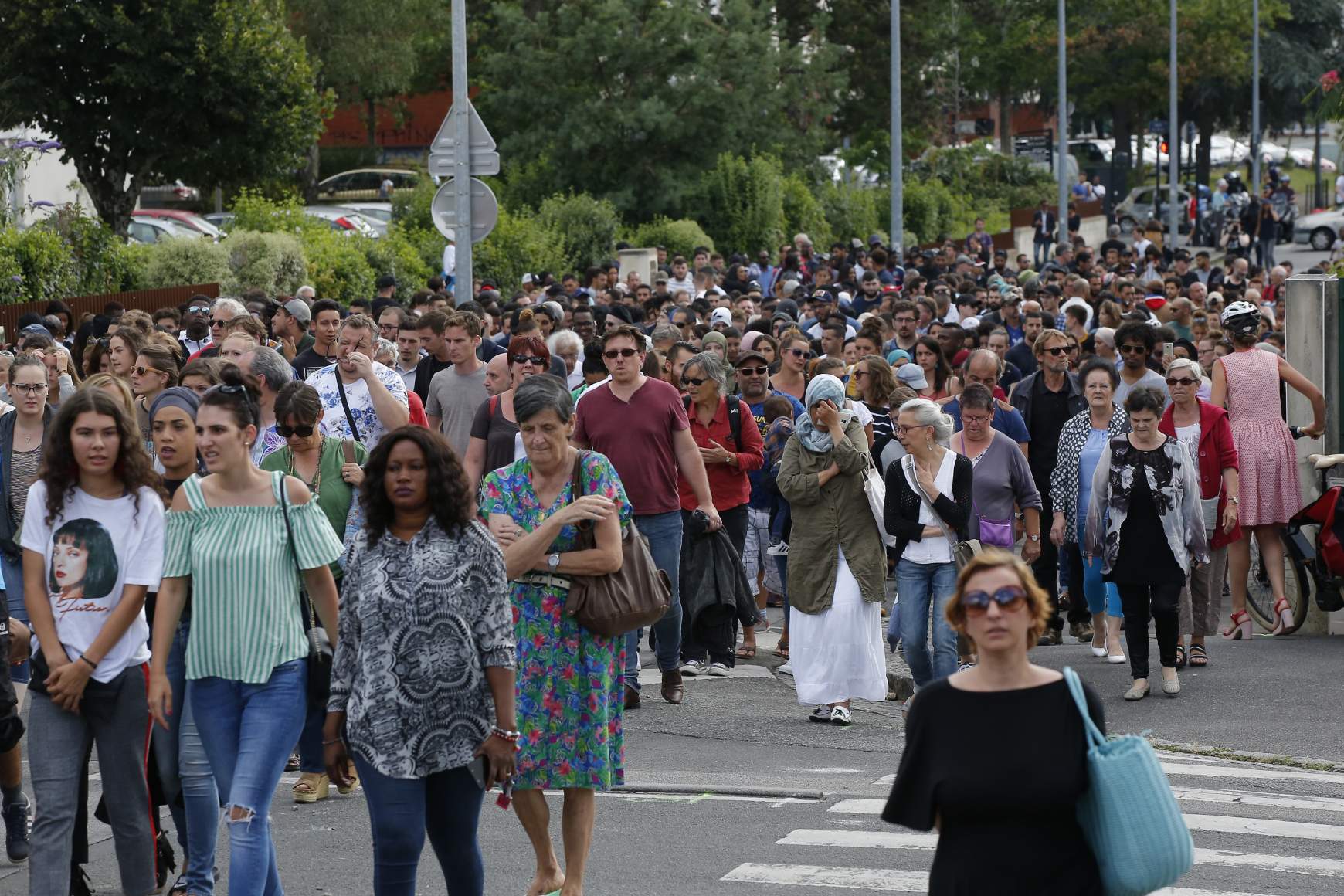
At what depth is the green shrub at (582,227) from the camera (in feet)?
110

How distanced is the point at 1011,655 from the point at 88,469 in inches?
124

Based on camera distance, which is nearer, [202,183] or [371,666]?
[371,666]

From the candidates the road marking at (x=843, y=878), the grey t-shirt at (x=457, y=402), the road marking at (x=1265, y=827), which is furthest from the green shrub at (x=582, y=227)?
the road marking at (x=843, y=878)

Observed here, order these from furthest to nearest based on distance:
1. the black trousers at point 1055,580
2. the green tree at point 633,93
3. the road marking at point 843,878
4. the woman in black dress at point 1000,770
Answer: the green tree at point 633,93 → the black trousers at point 1055,580 → the road marking at point 843,878 → the woman in black dress at point 1000,770

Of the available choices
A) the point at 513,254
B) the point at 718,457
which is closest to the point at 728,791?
the point at 718,457

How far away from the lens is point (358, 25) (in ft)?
176

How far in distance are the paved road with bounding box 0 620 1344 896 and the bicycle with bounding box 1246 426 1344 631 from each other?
1.26m

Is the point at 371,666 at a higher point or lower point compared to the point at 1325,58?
lower

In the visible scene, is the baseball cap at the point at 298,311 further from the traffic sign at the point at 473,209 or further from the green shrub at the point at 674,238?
the green shrub at the point at 674,238

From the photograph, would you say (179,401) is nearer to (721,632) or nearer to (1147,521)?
(721,632)

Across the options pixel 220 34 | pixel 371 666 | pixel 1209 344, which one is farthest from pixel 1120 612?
pixel 220 34

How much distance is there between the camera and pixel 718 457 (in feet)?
36.8

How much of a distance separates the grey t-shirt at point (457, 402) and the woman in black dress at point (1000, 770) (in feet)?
22.1

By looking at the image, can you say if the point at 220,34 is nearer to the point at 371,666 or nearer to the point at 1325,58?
the point at 371,666
